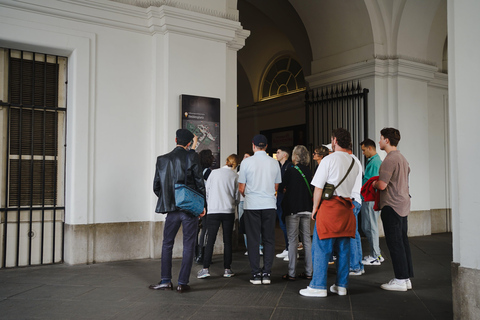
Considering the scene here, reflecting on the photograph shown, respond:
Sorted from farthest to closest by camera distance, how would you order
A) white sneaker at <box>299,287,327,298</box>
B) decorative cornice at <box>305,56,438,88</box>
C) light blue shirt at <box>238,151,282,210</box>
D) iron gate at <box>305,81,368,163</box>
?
1. iron gate at <box>305,81,368,163</box>
2. decorative cornice at <box>305,56,438,88</box>
3. light blue shirt at <box>238,151,282,210</box>
4. white sneaker at <box>299,287,327,298</box>

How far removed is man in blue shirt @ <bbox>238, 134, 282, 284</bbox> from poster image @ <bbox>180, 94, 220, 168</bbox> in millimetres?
2282

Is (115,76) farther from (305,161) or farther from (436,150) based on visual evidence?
(436,150)

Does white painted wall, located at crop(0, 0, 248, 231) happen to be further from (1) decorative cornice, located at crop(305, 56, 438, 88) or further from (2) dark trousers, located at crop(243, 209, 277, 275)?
(1) decorative cornice, located at crop(305, 56, 438, 88)

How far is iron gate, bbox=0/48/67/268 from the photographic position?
7047 millimetres

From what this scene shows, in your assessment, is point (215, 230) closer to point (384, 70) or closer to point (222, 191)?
point (222, 191)

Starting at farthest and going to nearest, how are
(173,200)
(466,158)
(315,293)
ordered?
(173,200), (315,293), (466,158)

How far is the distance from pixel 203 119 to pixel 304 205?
2924 mm

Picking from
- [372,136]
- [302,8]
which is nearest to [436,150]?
[372,136]

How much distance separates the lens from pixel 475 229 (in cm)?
399

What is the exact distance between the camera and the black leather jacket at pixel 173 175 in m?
5.46

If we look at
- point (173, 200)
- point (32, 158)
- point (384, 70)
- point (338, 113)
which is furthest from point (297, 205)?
point (384, 70)

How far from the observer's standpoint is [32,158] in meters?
7.20

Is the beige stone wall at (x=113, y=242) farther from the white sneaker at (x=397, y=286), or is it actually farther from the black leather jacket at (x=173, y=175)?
the white sneaker at (x=397, y=286)

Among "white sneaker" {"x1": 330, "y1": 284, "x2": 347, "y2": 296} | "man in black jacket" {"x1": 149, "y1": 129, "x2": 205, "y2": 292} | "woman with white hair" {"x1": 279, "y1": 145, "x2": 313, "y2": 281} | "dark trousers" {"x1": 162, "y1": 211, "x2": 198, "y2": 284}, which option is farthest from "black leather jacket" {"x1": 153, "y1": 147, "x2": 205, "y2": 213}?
"white sneaker" {"x1": 330, "y1": 284, "x2": 347, "y2": 296}
